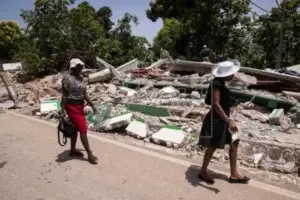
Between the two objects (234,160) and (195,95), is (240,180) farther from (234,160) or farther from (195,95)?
(195,95)

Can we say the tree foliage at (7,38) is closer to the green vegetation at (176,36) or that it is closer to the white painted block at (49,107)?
the green vegetation at (176,36)

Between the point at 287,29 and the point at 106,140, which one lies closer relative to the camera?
the point at 106,140

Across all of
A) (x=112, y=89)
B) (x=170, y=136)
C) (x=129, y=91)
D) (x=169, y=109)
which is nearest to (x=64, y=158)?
(x=170, y=136)

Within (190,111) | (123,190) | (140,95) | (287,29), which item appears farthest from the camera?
(287,29)

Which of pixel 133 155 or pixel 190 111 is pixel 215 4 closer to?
pixel 190 111

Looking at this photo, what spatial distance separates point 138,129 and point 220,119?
8.61 ft

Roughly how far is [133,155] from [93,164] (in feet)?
2.28

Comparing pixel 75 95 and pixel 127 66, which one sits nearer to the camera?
pixel 75 95

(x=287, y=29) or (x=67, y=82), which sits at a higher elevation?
(x=287, y=29)

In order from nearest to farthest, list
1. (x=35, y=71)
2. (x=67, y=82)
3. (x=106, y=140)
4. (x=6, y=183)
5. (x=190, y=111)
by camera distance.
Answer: (x=6, y=183), (x=67, y=82), (x=106, y=140), (x=190, y=111), (x=35, y=71)

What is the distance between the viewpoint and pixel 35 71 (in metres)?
14.3

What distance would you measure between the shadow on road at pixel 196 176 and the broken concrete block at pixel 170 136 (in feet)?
3.23

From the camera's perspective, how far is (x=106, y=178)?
4.13m

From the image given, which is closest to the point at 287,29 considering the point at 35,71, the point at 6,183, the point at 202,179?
the point at 35,71
